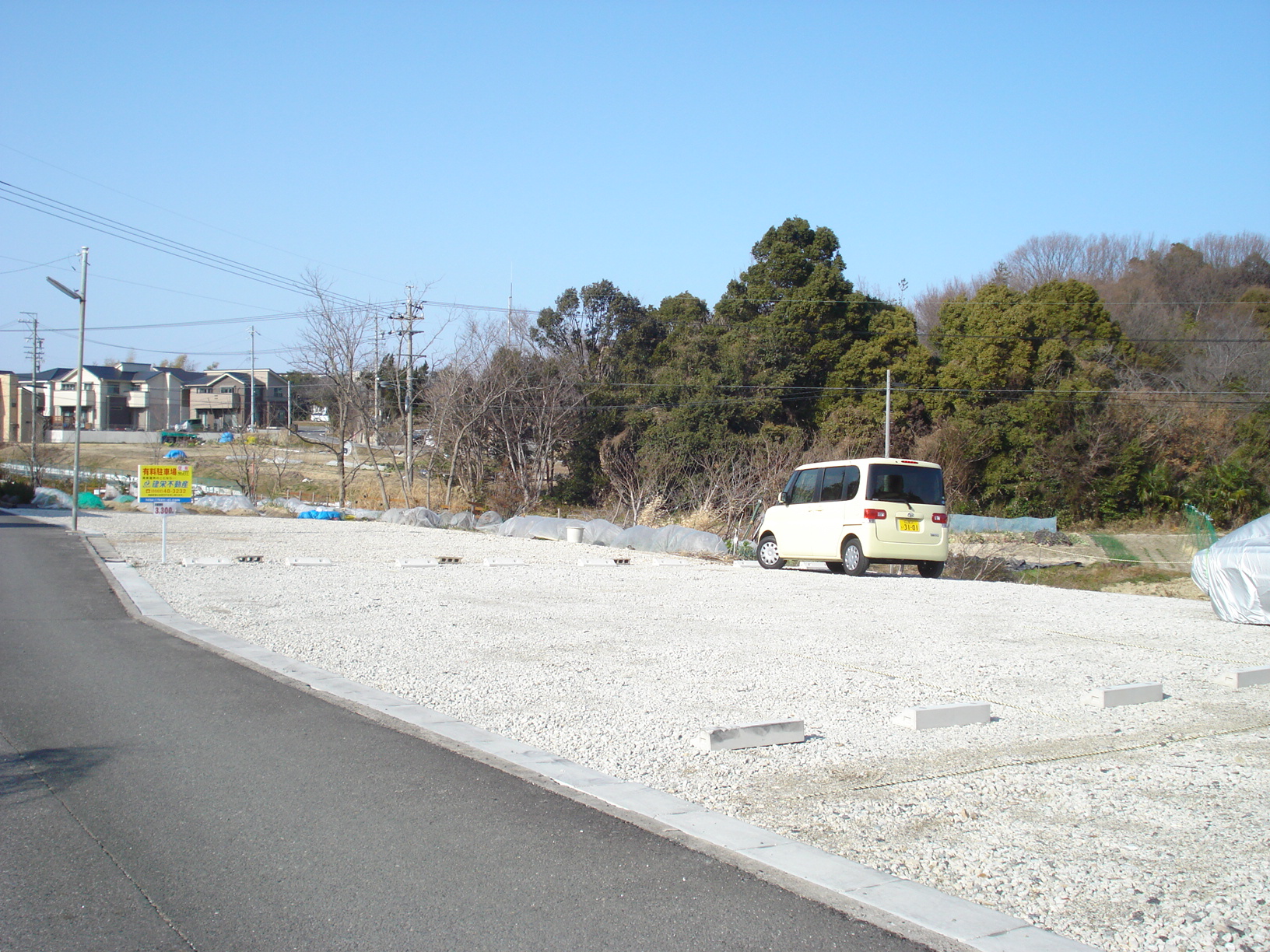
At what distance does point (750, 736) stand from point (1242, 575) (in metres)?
8.25

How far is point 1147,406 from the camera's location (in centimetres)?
3731

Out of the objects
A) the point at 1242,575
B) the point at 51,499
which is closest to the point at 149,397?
the point at 51,499

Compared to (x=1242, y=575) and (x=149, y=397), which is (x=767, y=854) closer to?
(x=1242, y=575)

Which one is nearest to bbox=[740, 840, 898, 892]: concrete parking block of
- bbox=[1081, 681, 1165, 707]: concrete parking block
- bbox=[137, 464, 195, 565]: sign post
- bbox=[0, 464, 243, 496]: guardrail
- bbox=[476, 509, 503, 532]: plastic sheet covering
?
bbox=[1081, 681, 1165, 707]: concrete parking block

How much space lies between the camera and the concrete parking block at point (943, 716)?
19.4 ft

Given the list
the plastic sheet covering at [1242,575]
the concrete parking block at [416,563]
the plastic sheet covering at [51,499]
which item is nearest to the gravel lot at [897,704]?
the plastic sheet covering at [1242,575]

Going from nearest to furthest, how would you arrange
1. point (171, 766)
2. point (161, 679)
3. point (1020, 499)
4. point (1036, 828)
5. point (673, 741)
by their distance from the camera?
point (1036, 828) < point (171, 766) < point (673, 741) < point (161, 679) < point (1020, 499)

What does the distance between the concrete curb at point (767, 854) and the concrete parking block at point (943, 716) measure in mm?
2033

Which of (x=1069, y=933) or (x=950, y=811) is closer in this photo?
(x=1069, y=933)

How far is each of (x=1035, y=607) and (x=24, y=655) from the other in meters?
10.6

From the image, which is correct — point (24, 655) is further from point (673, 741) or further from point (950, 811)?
point (950, 811)

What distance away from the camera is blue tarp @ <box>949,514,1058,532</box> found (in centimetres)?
3059

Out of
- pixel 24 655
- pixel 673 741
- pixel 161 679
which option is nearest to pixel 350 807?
pixel 673 741

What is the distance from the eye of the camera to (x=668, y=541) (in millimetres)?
20828
